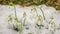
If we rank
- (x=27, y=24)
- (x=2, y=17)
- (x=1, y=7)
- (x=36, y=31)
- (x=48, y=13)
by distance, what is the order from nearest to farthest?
(x=36, y=31) → (x=27, y=24) → (x=2, y=17) → (x=48, y=13) → (x=1, y=7)

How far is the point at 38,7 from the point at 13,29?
706 millimetres

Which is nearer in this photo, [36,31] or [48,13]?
[36,31]

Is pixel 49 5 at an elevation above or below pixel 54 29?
above

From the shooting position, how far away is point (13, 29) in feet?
6.59

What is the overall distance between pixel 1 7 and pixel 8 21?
0.55 m

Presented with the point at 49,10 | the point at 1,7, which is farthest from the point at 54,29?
the point at 1,7

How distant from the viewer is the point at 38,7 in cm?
255

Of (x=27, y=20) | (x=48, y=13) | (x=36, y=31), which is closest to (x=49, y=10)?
(x=48, y=13)

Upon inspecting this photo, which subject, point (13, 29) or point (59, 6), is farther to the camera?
point (59, 6)

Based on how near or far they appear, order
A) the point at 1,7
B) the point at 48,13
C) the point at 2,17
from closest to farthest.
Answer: the point at 2,17
the point at 48,13
the point at 1,7

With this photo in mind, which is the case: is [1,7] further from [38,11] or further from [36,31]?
[36,31]

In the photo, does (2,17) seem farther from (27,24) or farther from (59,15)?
(59,15)

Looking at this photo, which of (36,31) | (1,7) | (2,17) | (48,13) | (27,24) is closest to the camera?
(36,31)

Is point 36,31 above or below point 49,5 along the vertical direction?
below
